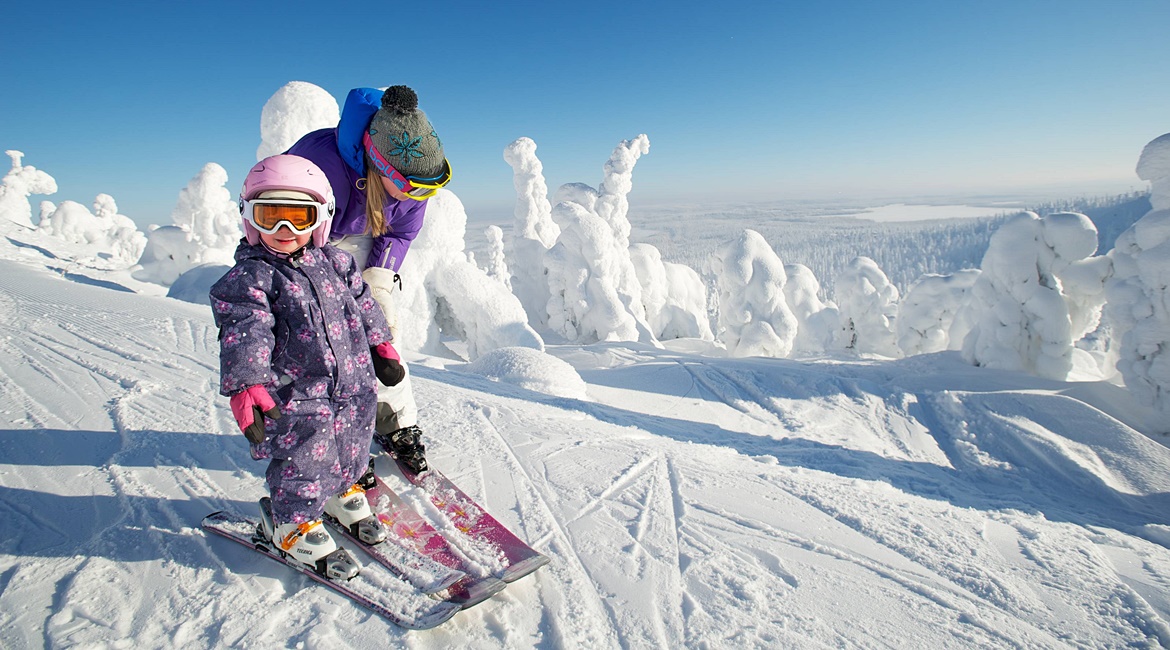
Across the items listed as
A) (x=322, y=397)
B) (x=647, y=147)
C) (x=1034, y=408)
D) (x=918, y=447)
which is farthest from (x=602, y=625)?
(x=647, y=147)

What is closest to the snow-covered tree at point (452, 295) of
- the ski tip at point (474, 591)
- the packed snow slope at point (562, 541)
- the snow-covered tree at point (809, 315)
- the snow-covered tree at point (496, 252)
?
the packed snow slope at point (562, 541)

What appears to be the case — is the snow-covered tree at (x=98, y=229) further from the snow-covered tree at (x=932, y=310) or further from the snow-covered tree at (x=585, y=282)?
the snow-covered tree at (x=932, y=310)

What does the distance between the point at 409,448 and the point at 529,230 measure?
22.4 m

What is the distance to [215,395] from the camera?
3914 mm

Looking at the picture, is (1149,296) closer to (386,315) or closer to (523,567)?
(523,567)

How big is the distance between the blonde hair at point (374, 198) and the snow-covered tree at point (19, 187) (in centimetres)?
4308

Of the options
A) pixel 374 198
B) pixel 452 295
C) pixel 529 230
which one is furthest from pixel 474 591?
pixel 529 230

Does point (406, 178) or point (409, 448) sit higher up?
point (406, 178)

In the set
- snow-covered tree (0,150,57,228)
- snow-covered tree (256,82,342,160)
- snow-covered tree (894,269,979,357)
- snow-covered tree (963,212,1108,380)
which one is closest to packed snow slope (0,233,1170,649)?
snow-covered tree (963,212,1108,380)

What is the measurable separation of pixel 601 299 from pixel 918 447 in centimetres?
1357

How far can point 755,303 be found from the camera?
776 inches

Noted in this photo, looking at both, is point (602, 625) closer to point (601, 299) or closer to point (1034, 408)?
point (1034, 408)

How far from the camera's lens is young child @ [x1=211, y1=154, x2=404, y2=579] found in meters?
1.85

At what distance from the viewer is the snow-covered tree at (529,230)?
23531 millimetres
